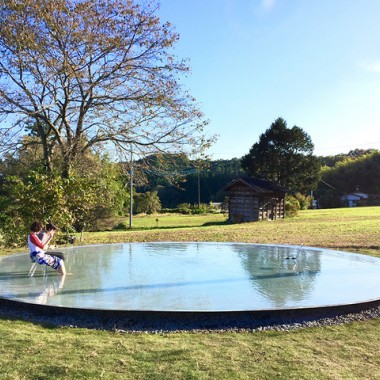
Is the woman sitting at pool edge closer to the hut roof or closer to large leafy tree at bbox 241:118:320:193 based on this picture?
the hut roof

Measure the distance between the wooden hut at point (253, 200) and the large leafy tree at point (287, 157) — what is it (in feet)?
28.4

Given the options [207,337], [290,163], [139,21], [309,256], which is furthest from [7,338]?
[290,163]

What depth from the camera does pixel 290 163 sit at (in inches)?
1642

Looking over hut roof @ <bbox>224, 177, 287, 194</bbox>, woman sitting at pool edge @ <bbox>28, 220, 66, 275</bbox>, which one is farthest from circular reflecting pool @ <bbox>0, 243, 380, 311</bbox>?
hut roof @ <bbox>224, 177, 287, 194</bbox>

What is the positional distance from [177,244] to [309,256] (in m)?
4.10

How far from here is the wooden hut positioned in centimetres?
3142

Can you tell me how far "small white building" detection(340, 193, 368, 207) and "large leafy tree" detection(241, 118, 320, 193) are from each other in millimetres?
22133

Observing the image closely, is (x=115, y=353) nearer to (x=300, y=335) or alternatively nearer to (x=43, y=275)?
(x=300, y=335)

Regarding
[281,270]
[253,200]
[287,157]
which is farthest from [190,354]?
[287,157]

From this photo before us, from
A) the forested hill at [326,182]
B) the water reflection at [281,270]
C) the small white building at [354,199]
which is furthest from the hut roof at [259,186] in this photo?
the small white building at [354,199]

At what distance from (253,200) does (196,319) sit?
27.6 m

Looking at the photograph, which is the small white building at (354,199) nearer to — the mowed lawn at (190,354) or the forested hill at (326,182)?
the forested hill at (326,182)

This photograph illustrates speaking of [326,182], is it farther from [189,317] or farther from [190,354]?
[190,354]

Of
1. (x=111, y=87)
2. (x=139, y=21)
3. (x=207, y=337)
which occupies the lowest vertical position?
(x=207, y=337)
